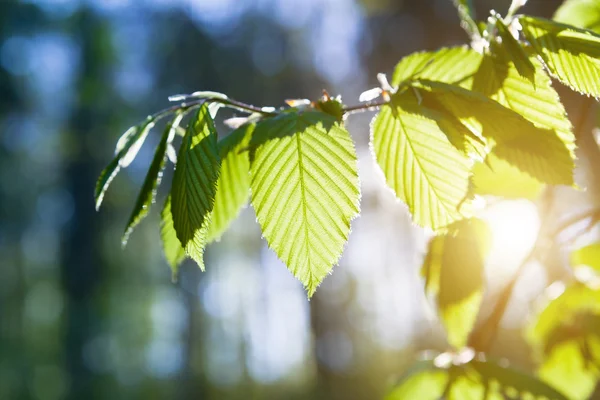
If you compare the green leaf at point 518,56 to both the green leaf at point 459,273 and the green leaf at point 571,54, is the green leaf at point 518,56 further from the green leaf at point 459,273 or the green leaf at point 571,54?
the green leaf at point 459,273

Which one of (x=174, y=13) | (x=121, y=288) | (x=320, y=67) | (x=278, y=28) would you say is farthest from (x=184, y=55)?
(x=121, y=288)

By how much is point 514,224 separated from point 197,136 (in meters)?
0.56

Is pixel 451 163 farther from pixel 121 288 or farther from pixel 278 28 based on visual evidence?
pixel 121 288

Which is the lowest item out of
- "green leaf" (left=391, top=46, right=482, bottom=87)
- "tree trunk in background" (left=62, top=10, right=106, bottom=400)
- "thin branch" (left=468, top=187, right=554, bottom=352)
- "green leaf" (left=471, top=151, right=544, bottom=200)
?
"thin branch" (left=468, top=187, right=554, bottom=352)

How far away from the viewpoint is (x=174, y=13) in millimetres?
11375

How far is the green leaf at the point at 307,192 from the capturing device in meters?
0.42

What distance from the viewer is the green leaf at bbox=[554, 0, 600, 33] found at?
76 centimetres

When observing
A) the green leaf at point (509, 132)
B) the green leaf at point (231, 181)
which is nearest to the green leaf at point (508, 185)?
the green leaf at point (509, 132)

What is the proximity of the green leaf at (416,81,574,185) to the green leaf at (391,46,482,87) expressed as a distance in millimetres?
67

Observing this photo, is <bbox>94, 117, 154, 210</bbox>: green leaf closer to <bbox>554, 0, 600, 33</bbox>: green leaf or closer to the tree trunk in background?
<bbox>554, 0, 600, 33</bbox>: green leaf

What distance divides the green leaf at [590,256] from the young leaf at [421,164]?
0.64 metres

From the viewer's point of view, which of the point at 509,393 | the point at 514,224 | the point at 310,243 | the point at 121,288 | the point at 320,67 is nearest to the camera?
the point at 310,243

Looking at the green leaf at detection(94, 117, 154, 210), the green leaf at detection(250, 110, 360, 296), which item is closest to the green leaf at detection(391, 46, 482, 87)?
the green leaf at detection(250, 110, 360, 296)

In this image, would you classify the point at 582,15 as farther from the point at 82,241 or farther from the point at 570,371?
the point at 82,241
